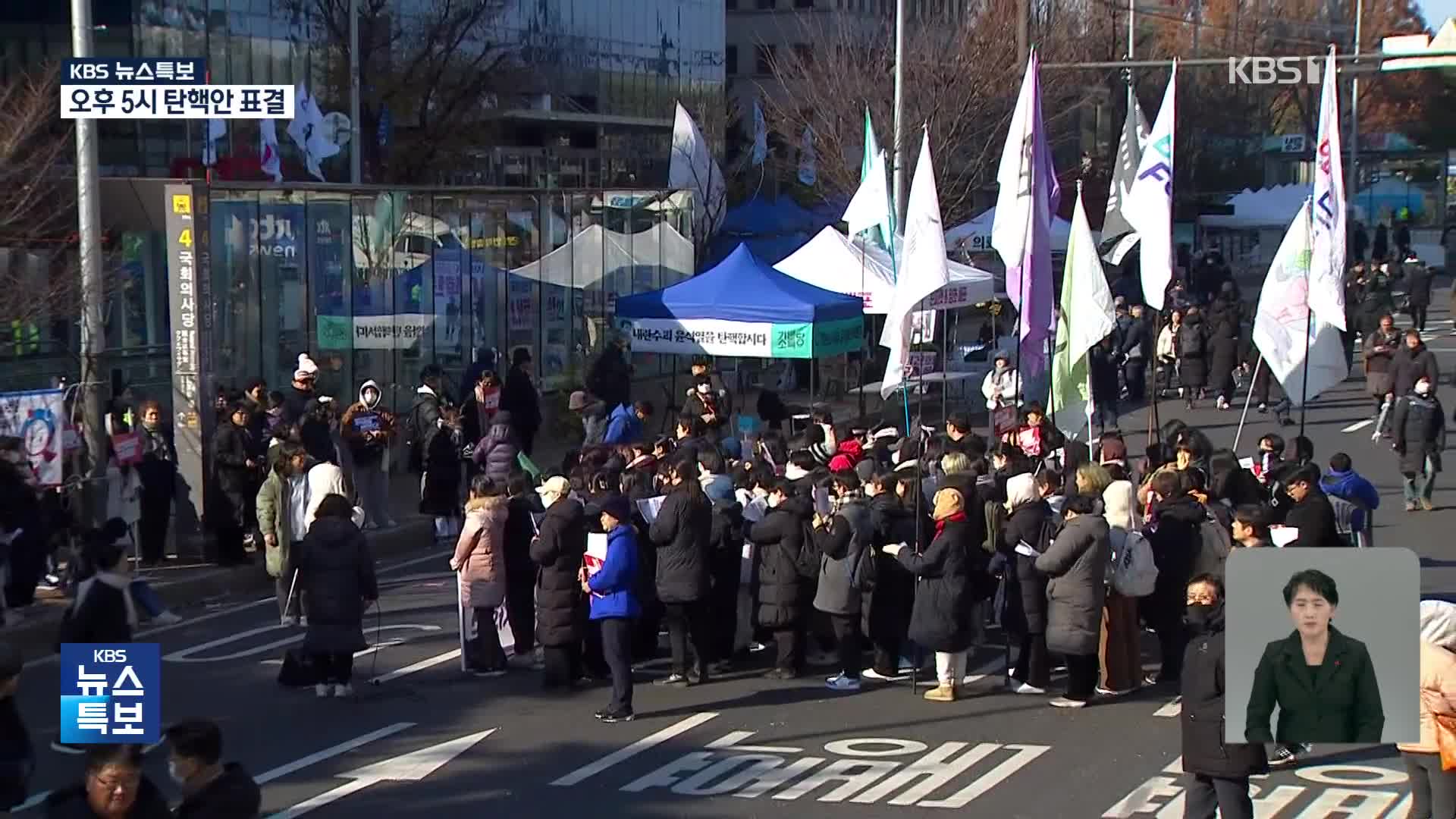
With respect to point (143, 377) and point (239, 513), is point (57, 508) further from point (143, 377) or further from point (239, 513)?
point (143, 377)

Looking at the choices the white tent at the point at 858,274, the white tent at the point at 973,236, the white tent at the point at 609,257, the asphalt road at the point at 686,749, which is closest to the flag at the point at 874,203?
the white tent at the point at 858,274

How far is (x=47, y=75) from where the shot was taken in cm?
2644

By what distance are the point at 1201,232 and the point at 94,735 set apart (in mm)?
54708

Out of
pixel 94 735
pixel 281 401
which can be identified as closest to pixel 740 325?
pixel 281 401

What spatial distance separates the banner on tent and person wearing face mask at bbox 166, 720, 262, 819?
50.1 feet

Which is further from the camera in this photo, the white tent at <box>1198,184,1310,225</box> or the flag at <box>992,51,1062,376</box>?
the white tent at <box>1198,184,1310,225</box>

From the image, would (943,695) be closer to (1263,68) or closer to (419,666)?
(419,666)

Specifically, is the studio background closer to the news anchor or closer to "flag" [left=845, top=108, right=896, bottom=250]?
the news anchor

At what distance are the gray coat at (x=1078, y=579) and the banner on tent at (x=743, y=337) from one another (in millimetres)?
9865

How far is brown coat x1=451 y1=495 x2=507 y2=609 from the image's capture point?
1259 cm

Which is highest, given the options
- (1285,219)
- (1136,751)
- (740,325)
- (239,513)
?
(1285,219)

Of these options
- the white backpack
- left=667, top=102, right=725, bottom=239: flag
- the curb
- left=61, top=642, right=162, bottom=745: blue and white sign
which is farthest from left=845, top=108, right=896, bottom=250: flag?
left=61, top=642, right=162, bottom=745: blue and white sign

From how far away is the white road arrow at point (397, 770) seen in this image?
9.80 meters

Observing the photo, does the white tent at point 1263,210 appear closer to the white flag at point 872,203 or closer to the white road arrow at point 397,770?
the white flag at point 872,203
